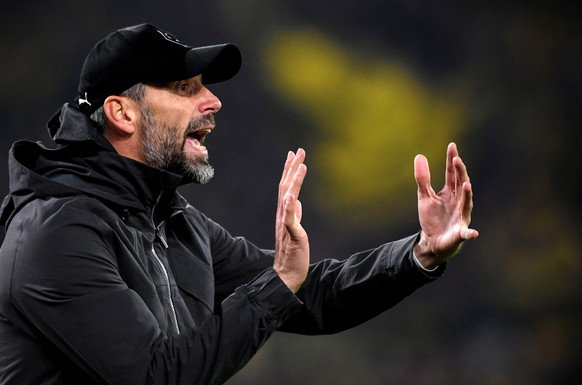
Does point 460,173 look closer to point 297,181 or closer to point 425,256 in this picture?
point 425,256

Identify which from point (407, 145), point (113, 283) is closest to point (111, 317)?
point (113, 283)

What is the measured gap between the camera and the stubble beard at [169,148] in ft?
6.15

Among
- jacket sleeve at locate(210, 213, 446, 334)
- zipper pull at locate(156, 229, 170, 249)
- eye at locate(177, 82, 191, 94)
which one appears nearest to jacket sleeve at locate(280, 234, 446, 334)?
jacket sleeve at locate(210, 213, 446, 334)

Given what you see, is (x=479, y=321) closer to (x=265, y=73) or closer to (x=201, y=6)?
(x=265, y=73)

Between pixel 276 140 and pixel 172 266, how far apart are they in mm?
1542

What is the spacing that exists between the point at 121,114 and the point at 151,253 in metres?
0.30

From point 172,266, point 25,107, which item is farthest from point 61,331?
point 25,107

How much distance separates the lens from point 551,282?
3.35 metres

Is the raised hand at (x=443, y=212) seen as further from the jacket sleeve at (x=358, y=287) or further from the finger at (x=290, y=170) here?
the finger at (x=290, y=170)

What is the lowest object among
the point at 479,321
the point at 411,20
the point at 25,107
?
the point at 479,321

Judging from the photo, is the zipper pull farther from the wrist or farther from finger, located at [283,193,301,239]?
the wrist

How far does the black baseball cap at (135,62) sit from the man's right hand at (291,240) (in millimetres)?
374

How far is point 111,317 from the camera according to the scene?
151 cm

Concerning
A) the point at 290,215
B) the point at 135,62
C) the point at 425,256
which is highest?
the point at 135,62
